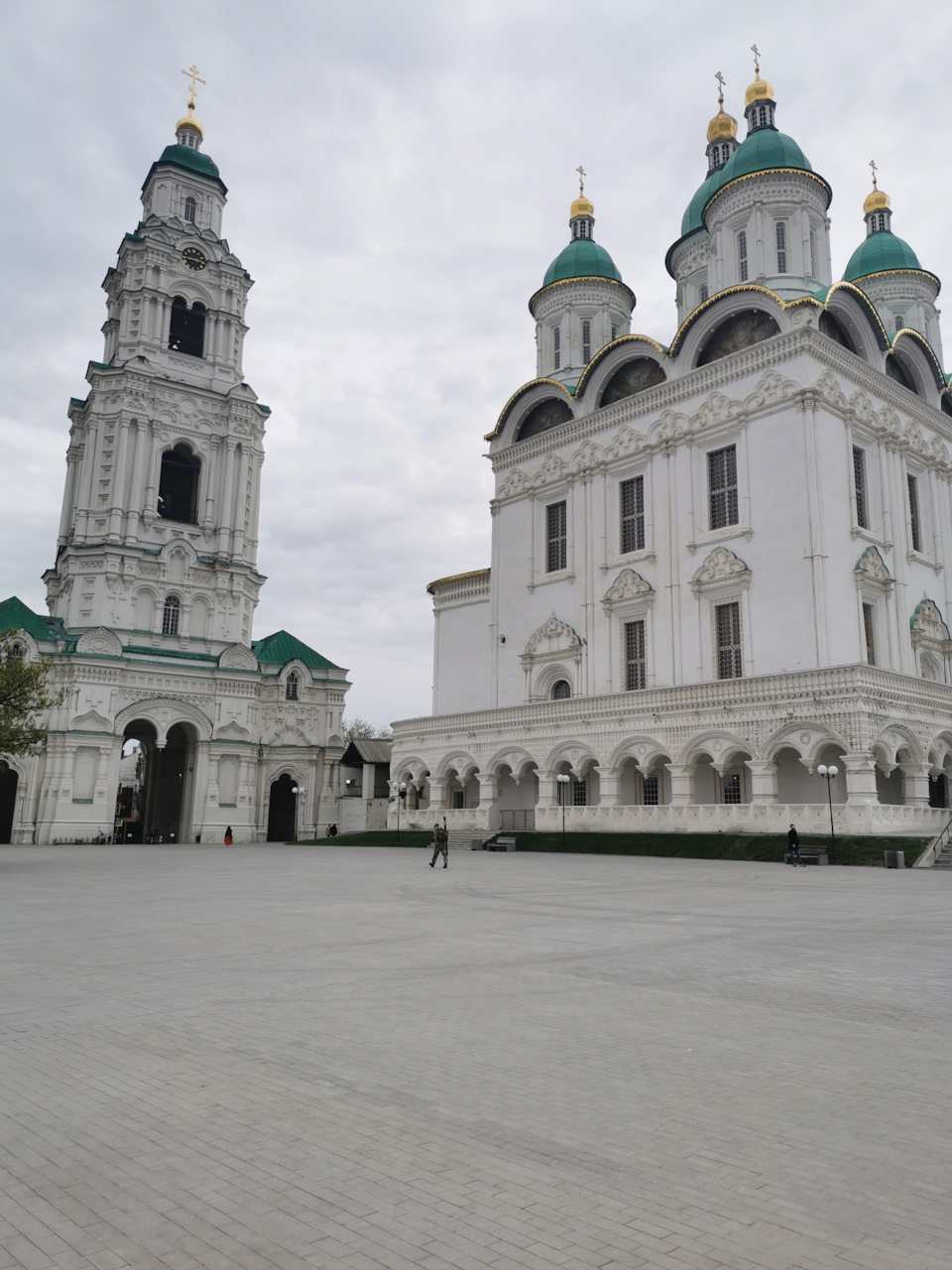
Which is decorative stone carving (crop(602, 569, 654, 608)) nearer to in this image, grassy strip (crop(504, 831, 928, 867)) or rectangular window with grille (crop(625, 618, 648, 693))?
rectangular window with grille (crop(625, 618, 648, 693))

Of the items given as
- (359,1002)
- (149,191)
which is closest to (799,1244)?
(359,1002)

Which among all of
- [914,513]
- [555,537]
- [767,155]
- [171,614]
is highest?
[767,155]

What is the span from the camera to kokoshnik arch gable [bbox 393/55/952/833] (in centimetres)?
3127

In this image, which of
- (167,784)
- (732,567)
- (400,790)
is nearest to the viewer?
(732,567)

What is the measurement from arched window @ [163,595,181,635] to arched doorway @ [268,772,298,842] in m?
10.1

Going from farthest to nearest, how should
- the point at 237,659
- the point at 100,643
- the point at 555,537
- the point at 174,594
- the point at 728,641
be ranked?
1. the point at 237,659
2. the point at 174,594
3. the point at 100,643
4. the point at 555,537
5. the point at 728,641

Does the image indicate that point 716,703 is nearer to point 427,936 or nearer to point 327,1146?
point 427,936

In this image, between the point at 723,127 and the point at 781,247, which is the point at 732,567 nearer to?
the point at 781,247

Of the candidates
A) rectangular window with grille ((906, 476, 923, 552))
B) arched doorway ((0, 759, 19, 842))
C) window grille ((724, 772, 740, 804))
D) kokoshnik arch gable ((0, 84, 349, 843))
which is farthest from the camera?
arched doorway ((0, 759, 19, 842))

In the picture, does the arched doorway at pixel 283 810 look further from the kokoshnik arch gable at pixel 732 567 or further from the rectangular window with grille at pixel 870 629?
the rectangular window with grille at pixel 870 629

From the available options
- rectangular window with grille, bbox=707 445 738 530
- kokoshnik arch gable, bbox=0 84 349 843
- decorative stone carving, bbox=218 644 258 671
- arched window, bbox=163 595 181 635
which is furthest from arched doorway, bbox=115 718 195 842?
rectangular window with grille, bbox=707 445 738 530

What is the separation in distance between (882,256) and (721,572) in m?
24.4

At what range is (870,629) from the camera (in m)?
34.9

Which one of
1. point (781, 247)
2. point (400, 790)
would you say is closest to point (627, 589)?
point (400, 790)
